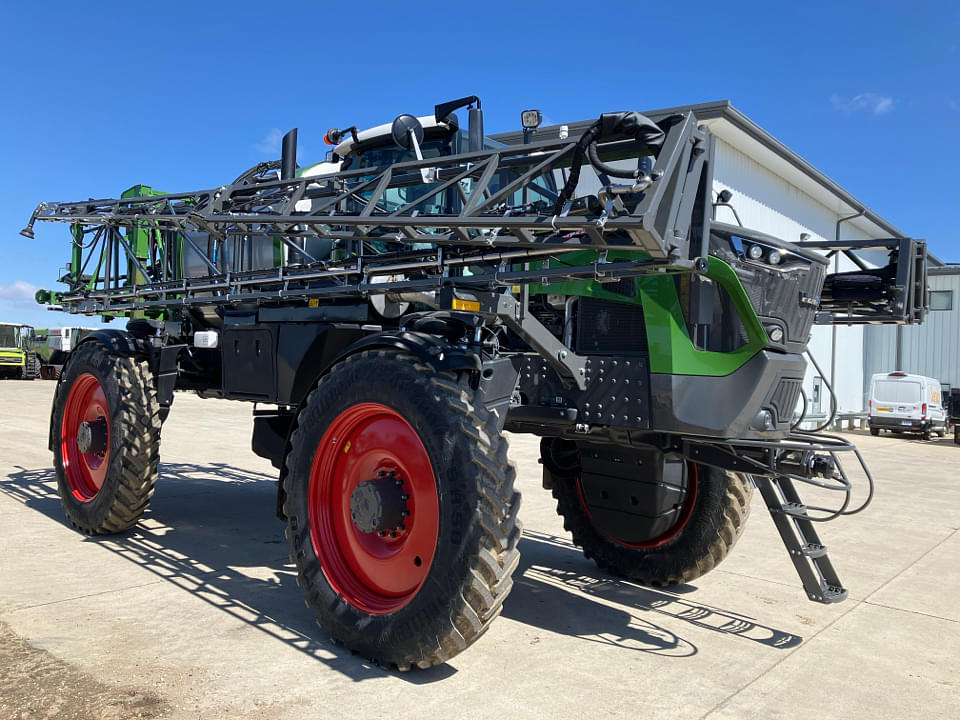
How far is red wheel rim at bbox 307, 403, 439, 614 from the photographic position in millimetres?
3592

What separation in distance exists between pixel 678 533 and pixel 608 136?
109 inches

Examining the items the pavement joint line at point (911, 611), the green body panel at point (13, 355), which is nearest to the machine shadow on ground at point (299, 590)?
the pavement joint line at point (911, 611)

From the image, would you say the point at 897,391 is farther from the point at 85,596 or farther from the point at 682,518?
the point at 85,596

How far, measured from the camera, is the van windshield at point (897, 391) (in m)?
21.0

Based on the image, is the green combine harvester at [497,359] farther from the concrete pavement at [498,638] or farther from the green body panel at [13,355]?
the green body panel at [13,355]

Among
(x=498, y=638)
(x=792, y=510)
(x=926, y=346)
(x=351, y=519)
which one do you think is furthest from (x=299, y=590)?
(x=926, y=346)

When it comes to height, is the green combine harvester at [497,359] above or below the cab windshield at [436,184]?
below

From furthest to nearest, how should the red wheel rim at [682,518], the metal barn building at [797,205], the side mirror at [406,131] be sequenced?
1. the metal barn building at [797,205]
2. the red wheel rim at [682,518]
3. the side mirror at [406,131]

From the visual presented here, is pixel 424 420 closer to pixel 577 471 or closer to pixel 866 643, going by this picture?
pixel 577 471

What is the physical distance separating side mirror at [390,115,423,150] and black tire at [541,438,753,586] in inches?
85.5

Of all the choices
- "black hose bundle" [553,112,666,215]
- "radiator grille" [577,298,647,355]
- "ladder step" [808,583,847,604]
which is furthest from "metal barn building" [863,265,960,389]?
"black hose bundle" [553,112,666,215]

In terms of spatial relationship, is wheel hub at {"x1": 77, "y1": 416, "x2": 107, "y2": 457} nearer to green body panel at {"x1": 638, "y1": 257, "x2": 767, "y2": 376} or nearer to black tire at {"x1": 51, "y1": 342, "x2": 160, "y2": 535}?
black tire at {"x1": 51, "y1": 342, "x2": 160, "y2": 535}

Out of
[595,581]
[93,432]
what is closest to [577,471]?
[595,581]

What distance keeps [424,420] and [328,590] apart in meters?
1.04
